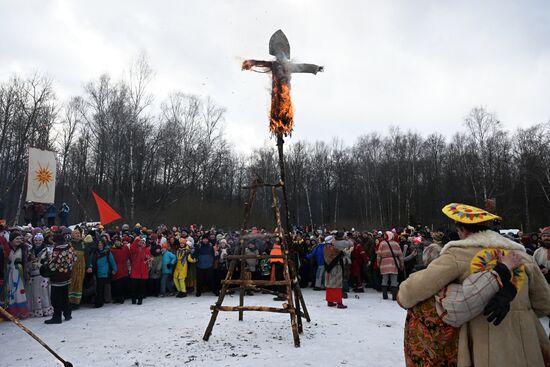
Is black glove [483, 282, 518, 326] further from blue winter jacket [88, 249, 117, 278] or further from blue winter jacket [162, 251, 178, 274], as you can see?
blue winter jacket [162, 251, 178, 274]

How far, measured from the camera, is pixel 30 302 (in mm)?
8766

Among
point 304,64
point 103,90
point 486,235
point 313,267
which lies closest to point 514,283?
point 486,235

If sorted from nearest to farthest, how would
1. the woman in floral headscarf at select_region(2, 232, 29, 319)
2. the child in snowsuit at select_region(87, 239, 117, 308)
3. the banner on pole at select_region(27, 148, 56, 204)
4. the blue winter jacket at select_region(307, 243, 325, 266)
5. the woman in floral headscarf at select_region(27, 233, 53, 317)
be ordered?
the woman in floral headscarf at select_region(2, 232, 29, 319) < the woman in floral headscarf at select_region(27, 233, 53, 317) < the child in snowsuit at select_region(87, 239, 117, 308) < the blue winter jacket at select_region(307, 243, 325, 266) < the banner on pole at select_region(27, 148, 56, 204)

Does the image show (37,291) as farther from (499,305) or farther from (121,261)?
(499,305)

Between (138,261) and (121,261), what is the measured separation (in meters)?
0.46

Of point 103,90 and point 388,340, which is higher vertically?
point 103,90

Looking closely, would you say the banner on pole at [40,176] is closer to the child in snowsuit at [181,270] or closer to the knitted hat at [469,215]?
the child in snowsuit at [181,270]

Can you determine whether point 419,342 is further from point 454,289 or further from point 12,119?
point 12,119

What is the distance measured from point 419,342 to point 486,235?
98cm

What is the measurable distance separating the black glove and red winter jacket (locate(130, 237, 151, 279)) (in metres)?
9.99

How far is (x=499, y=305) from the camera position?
245cm

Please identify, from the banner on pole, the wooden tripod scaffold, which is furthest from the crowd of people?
the banner on pole

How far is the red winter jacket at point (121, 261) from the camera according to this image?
1059cm

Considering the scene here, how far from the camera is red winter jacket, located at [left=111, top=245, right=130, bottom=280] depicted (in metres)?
10.6
